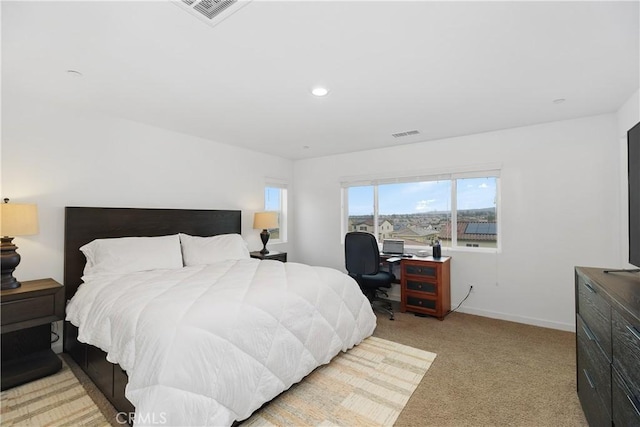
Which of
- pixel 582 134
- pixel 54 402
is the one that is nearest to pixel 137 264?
pixel 54 402

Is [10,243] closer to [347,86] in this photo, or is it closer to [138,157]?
[138,157]

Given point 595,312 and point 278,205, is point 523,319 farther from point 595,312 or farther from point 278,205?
point 278,205

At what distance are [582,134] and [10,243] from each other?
5447 mm

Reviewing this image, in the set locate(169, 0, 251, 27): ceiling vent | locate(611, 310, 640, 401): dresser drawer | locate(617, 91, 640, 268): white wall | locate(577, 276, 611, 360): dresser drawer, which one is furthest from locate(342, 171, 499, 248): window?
locate(169, 0, 251, 27): ceiling vent

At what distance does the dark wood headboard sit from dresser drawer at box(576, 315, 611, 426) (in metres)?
3.76

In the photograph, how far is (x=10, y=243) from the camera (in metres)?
2.33

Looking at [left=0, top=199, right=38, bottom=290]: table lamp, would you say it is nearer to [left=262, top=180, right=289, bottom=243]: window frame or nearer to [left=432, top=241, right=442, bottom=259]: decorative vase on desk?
[left=262, top=180, right=289, bottom=243]: window frame

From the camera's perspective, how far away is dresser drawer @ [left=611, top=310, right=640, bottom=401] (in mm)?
1116

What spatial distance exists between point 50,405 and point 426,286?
355 centimetres

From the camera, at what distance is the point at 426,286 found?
11.9 feet

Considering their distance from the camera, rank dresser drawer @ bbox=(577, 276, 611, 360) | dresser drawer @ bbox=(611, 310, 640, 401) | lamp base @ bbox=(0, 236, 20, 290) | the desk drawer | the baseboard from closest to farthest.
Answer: dresser drawer @ bbox=(611, 310, 640, 401)
dresser drawer @ bbox=(577, 276, 611, 360)
the desk drawer
lamp base @ bbox=(0, 236, 20, 290)
the baseboard

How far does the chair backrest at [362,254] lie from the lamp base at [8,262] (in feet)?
10.1

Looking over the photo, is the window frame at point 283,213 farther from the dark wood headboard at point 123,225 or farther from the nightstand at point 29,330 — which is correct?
the nightstand at point 29,330

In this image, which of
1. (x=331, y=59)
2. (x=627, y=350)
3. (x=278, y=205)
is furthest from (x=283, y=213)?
(x=627, y=350)
